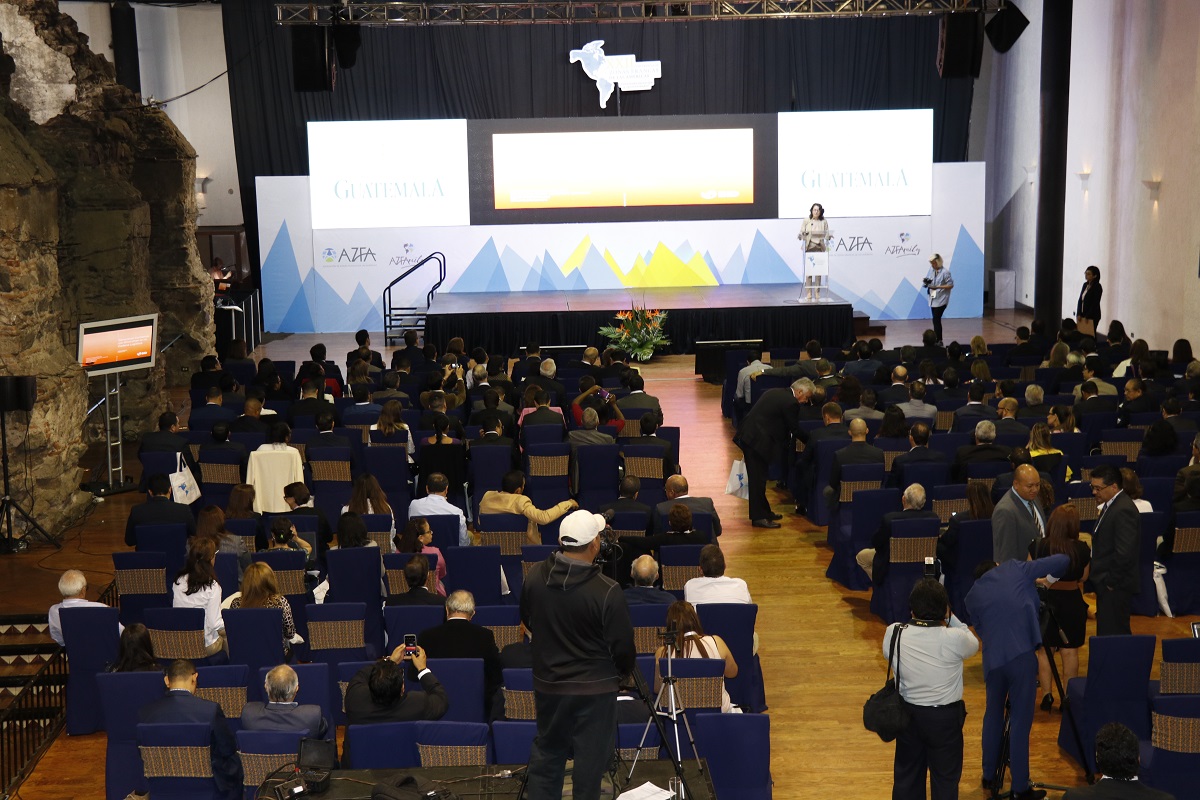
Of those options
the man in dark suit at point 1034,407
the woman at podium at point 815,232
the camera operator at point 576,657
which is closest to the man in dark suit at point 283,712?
the camera operator at point 576,657

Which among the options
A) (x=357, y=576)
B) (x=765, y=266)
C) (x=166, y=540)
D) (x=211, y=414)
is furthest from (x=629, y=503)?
(x=765, y=266)

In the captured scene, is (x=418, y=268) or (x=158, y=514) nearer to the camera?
(x=158, y=514)

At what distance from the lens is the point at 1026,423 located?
10211mm

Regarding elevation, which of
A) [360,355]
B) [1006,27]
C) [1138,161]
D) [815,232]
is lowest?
[360,355]

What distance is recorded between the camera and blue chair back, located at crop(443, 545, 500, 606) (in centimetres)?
770

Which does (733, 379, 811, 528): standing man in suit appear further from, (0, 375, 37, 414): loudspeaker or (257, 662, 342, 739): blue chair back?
(0, 375, 37, 414): loudspeaker

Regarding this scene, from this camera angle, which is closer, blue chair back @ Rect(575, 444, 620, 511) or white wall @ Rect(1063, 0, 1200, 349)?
blue chair back @ Rect(575, 444, 620, 511)

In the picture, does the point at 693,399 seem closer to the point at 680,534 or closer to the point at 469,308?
the point at 469,308

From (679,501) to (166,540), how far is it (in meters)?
3.33

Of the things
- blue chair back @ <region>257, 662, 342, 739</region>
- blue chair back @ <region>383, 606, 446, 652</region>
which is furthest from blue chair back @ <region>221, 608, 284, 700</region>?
blue chair back @ <region>257, 662, 342, 739</region>

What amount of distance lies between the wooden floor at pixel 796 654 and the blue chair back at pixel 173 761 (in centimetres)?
136

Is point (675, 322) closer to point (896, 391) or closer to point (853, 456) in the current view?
point (896, 391)

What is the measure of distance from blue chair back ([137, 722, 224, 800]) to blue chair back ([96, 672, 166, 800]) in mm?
619

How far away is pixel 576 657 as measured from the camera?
426cm
